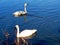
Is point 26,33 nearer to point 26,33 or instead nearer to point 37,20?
point 26,33

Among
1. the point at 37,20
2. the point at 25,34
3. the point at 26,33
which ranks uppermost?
the point at 37,20

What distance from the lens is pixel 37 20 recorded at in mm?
26703

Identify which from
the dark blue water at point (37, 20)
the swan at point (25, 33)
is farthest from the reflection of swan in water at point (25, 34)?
the dark blue water at point (37, 20)

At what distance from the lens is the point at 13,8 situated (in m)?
33.0

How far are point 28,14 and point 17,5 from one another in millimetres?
4426

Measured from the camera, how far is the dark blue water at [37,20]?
68.3 feet

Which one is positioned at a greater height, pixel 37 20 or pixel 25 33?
pixel 37 20

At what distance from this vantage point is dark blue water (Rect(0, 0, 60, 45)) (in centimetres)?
2083

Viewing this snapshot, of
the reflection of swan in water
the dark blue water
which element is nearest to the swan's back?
the reflection of swan in water

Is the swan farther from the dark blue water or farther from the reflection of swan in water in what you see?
the dark blue water

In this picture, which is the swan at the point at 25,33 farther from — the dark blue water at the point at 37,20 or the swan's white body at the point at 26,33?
the dark blue water at the point at 37,20

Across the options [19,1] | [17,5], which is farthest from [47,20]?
[19,1]

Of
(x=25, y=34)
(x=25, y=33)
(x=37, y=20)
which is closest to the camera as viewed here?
(x=25, y=34)

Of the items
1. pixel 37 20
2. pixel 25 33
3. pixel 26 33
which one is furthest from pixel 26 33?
pixel 37 20
